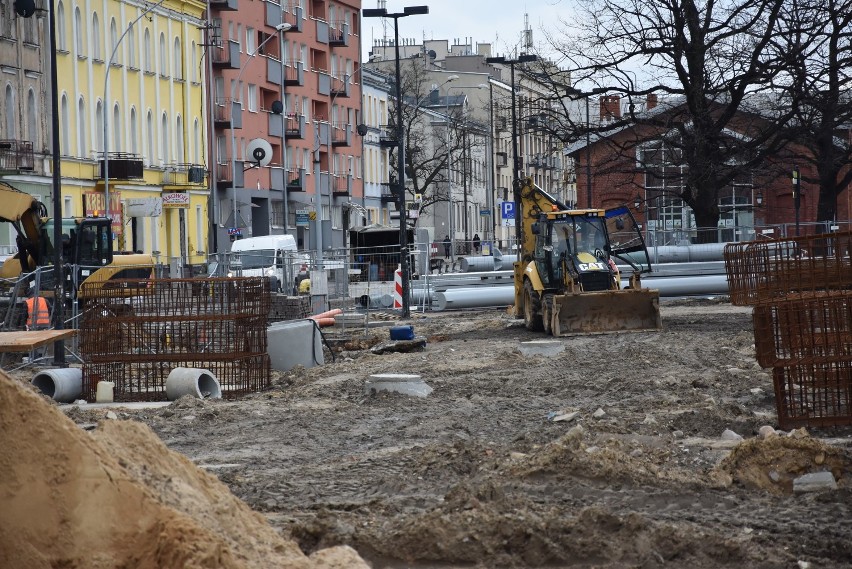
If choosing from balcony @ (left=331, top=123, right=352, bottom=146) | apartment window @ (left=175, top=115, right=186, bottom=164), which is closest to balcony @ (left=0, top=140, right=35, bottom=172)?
apartment window @ (left=175, top=115, right=186, bottom=164)

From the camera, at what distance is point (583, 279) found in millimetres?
27188

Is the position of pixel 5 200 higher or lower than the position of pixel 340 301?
higher

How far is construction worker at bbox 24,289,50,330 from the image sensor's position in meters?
24.0

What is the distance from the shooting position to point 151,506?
237 inches

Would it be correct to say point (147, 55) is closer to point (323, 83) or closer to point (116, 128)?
point (116, 128)

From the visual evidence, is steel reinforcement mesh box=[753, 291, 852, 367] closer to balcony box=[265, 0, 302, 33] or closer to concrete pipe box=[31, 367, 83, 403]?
concrete pipe box=[31, 367, 83, 403]

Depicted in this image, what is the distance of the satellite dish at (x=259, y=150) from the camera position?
63.0 m

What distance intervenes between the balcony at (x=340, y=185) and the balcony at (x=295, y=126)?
472cm

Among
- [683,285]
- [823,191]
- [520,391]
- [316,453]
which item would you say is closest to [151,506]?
[316,453]

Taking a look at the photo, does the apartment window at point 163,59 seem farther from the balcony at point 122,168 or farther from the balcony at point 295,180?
the balcony at point 295,180

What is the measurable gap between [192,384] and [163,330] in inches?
51.0

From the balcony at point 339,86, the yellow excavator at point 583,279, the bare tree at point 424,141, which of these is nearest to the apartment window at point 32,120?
the yellow excavator at point 583,279

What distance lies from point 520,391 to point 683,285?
2424 centimetres

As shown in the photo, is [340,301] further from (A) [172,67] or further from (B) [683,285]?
(A) [172,67]
